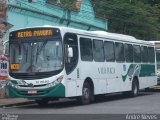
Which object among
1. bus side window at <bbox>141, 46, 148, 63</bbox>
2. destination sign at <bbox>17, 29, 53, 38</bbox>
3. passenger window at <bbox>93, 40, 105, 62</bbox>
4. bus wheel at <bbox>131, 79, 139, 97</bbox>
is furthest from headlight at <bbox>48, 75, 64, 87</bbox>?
bus side window at <bbox>141, 46, 148, 63</bbox>

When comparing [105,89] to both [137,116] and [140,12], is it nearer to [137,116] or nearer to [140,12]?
[137,116]

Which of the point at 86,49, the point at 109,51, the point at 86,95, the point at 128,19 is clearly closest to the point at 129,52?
the point at 109,51

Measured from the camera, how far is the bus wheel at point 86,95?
888 inches

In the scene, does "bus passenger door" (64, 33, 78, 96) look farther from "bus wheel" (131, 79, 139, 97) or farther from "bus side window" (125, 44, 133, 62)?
"bus wheel" (131, 79, 139, 97)

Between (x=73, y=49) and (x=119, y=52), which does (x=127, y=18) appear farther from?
(x=73, y=49)

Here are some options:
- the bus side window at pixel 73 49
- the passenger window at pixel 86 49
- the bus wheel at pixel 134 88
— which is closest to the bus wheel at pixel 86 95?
the passenger window at pixel 86 49

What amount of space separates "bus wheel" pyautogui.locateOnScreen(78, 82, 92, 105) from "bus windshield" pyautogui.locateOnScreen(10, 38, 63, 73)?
214 centimetres

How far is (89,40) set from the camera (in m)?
23.5

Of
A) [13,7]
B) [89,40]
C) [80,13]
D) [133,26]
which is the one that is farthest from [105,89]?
[133,26]

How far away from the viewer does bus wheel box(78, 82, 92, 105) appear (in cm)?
2256

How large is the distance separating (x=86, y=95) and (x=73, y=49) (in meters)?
2.25

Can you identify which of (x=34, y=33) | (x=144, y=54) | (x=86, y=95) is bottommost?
(x=86, y=95)

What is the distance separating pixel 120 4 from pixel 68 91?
25964mm

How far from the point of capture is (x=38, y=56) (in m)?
21.3
